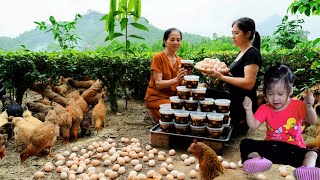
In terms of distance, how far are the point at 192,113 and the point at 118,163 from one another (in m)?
1.15

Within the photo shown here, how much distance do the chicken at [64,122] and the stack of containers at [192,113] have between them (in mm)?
1325

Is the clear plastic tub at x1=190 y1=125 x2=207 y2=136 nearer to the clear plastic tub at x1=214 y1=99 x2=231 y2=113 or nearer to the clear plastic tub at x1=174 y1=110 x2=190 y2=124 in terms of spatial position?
the clear plastic tub at x1=174 y1=110 x2=190 y2=124

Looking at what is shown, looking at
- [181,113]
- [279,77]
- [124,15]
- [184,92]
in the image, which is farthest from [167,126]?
[124,15]

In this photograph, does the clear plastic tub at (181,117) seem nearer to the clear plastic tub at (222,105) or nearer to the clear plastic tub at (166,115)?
the clear plastic tub at (166,115)

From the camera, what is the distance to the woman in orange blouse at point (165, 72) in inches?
178

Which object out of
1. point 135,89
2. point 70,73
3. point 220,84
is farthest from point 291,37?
point 70,73

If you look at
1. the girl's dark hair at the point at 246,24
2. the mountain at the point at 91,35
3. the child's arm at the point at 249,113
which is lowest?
the child's arm at the point at 249,113

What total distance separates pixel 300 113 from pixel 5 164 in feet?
11.4

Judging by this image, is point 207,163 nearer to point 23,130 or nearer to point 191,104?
point 191,104

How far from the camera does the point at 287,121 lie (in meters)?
3.04

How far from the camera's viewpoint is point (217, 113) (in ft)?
13.0

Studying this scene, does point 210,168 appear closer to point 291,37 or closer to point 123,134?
point 123,134

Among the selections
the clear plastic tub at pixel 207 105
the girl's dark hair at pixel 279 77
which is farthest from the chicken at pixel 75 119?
the girl's dark hair at pixel 279 77

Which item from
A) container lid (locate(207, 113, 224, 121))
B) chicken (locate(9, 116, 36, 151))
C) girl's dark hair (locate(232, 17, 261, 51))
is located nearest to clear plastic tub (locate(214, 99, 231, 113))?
container lid (locate(207, 113, 224, 121))
